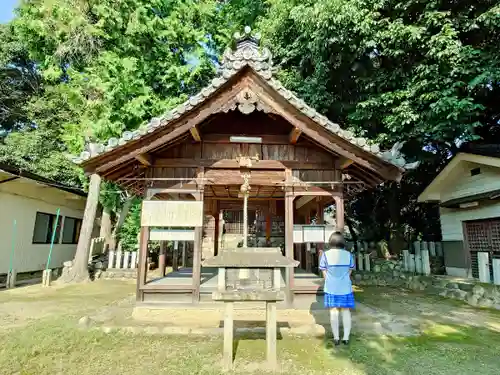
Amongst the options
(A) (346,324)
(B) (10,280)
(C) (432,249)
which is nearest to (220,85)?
(A) (346,324)

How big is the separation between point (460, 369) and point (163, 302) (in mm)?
5239

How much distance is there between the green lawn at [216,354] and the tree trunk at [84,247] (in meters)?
6.86

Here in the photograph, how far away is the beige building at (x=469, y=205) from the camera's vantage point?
412 inches

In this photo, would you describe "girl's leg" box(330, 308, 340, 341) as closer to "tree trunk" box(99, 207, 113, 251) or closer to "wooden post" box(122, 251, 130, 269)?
"wooden post" box(122, 251, 130, 269)

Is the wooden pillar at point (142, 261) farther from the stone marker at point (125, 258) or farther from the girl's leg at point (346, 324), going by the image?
the stone marker at point (125, 258)

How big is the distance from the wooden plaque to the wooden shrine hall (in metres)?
0.02

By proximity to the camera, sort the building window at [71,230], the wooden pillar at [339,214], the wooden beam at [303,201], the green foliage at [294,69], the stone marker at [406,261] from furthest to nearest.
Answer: the building window at [71,230]
the stone marker at [406,261]
the wooden beam at [303,201]
the green foliage at [294,69]
the wooden pillar at [339,214]

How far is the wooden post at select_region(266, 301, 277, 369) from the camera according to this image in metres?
4.27

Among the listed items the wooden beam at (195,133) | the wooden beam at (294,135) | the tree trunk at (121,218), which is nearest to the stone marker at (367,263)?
the wooden beam at (294,135)

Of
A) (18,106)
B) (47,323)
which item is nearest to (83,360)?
(47,323)

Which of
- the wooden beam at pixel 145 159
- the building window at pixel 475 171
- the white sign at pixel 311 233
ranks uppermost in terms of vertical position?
the building window at pixel 475 171

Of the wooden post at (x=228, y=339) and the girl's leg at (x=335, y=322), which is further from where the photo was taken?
the girl's leg at (x=335, y=322)

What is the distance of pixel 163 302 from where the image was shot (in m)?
6.55

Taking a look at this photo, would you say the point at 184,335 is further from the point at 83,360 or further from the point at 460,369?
the point at 460,369
